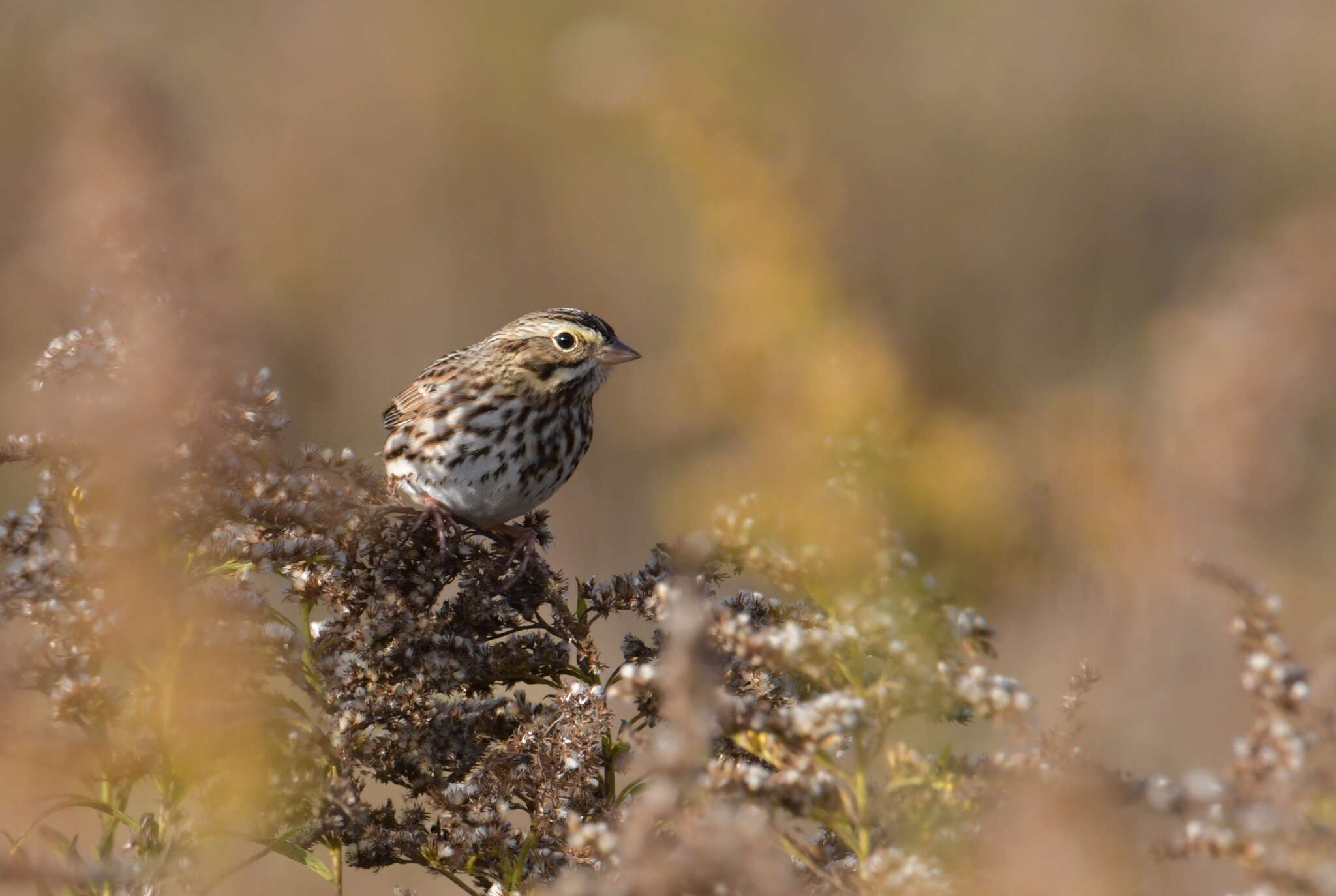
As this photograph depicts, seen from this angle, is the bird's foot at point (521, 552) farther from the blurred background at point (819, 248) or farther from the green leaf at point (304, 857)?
the green leaf at point (304, 857)

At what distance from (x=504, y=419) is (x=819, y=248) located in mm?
2314

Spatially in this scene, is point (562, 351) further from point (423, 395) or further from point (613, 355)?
point (423, 395)

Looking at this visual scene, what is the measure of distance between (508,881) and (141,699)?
0.66 meters

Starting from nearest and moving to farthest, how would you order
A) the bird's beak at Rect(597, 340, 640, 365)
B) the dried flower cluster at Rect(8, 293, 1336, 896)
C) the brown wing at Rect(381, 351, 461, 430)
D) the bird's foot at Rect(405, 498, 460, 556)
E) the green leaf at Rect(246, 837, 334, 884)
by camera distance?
the dried flower cluster at Rect(8, 293, 1336, 896) → the green leaf at Rect(246, 837, 334, 884) → the bird's foot at Rect(405, 498, 460, 556) → the brown wing at Rect(381, 351, 461, 430) → the bird's beak at Rect(597, 340, 640, 365)

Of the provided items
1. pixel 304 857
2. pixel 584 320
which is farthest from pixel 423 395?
pixel 304 857

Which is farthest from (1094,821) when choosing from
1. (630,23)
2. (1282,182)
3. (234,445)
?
(1282,182)

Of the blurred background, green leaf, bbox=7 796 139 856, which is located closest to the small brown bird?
the blurred background

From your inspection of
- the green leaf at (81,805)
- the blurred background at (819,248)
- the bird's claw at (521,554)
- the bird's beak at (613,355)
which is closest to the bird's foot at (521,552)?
the bird's claw at (521,554)

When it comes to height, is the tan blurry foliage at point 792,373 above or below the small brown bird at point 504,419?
below

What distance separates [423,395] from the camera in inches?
208

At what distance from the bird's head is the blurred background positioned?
384 millimetres

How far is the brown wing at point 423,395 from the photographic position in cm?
513

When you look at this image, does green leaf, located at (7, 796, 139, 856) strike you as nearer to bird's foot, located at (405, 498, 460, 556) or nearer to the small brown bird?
bird's foot, located at (405, 498, 460, 556)

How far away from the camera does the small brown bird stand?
15.4 feet
